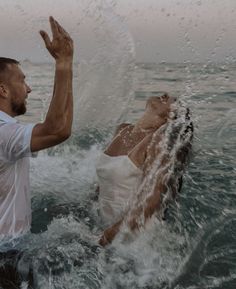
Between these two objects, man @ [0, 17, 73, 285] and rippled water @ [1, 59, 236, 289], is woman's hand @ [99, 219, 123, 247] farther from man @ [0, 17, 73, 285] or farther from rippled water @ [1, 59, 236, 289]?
man @ [0, 17, 73, 285]

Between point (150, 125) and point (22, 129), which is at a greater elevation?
point (22, 129)

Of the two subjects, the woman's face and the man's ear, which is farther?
the woman's face

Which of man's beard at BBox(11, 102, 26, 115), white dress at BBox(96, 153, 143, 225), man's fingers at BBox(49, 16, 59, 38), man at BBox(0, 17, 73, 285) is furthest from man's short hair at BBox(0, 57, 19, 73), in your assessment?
white dress at BBox(96, 153, 143, 225)

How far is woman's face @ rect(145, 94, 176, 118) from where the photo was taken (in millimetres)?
4164

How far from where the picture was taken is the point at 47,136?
2883 mm

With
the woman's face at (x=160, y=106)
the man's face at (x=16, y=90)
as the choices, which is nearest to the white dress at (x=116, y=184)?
the woman's face at (x=160, y=106)

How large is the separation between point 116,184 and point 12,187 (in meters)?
0.88

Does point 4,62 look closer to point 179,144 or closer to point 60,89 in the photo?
point 60,89

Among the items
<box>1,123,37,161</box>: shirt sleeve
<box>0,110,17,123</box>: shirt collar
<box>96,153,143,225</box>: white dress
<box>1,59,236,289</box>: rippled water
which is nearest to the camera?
<box>1,123,37,161</box>: shirt sleeve

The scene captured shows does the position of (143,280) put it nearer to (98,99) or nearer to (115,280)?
(115,280)

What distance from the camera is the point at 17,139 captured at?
296 cm

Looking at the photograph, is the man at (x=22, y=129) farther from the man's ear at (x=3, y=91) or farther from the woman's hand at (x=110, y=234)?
the woman's hand at (x=110, y=234)

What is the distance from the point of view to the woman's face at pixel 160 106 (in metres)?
4.16

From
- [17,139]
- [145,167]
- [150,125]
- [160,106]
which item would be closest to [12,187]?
[17,139]
